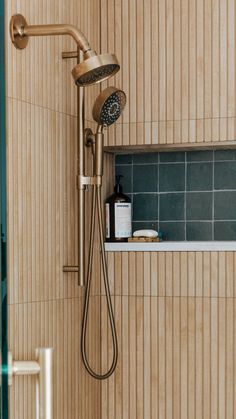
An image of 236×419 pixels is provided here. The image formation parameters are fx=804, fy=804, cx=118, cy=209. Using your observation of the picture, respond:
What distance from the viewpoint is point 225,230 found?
9.54 ft

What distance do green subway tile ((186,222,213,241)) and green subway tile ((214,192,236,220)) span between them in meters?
0.05

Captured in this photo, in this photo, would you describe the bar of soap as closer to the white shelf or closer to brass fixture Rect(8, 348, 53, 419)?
the white shelf

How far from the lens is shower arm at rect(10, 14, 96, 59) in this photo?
7.14 feet

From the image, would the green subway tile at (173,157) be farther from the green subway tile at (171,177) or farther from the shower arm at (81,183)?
the shower arm at (81,183)

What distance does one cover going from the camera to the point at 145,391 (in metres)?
2.81

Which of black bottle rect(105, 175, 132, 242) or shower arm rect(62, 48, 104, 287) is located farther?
black bottle rect(105, 175, 132, 242)

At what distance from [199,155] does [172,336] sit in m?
0.67

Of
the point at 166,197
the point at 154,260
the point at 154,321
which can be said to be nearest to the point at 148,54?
the point at 166,197

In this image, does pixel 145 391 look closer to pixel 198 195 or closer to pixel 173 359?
pixel 173 359

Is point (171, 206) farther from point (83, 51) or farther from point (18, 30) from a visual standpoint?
point (18, 30)

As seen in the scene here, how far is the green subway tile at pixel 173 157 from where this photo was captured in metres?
2.97

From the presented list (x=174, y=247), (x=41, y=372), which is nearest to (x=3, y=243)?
(x=41, y=372)

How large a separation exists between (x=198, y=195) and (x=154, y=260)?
0.32m

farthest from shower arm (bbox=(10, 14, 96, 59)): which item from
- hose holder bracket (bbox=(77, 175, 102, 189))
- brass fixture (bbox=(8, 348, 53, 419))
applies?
brass fixture (bbox=(8, 348, 53, 419))
